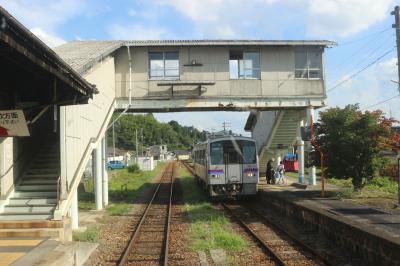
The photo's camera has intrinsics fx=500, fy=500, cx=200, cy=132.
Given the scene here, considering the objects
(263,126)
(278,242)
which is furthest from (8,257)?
(263,126)

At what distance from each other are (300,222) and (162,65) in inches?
382

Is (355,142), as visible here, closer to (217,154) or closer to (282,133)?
(217,154)

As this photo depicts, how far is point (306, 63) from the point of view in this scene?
2188 cm

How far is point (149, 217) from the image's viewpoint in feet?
57.3

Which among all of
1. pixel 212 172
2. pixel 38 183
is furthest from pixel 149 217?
pixel 38 183

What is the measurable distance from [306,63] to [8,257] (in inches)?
646

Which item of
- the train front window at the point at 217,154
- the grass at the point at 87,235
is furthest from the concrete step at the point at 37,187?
the train front window at the point at 217,154

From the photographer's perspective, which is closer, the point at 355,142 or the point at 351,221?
the point at 351,221

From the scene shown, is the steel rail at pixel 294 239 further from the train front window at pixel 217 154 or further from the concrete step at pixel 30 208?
the concrete step at pixel 30 208

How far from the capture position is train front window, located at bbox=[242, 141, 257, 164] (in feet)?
68.5

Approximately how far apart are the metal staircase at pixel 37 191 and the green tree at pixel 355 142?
9394 mm

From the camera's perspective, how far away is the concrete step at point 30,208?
37.7 ft

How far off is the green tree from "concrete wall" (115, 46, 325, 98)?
4.13 meters

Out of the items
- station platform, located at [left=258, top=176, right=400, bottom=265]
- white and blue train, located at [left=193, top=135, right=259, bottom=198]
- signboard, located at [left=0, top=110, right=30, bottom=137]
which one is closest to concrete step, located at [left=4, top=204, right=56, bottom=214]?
signboard, located at [left=0, top=110, right=30, bottom=137]
